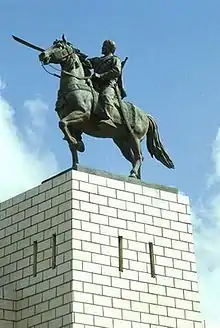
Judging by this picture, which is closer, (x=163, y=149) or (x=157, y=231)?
(x=157, y=231)

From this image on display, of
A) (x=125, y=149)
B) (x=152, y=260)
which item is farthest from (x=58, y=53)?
(x=152, y=260)

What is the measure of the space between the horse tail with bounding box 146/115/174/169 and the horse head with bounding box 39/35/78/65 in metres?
3.05

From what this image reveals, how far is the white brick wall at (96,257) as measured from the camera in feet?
68.8

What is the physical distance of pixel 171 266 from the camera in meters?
22.9

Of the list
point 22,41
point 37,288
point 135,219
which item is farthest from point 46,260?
point 22,41

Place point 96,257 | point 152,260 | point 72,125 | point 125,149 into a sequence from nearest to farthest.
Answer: point 96,257 → point 152,260 → point 72,125 → point 125,149

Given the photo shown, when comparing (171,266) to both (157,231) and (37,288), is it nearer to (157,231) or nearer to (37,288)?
(157,231)

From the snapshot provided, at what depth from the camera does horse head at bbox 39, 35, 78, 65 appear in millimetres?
22828

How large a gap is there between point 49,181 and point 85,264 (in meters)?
2.48

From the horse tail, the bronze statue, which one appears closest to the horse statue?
the bronze statue

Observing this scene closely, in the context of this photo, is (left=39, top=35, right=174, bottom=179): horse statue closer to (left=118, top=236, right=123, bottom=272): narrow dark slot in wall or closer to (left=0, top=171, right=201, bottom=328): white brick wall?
(left=0, top=171, right=201, bottom=328): white brick wall

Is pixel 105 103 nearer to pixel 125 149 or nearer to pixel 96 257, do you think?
pixel 125 149

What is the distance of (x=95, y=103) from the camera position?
2330cm

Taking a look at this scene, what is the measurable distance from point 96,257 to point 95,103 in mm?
4191
